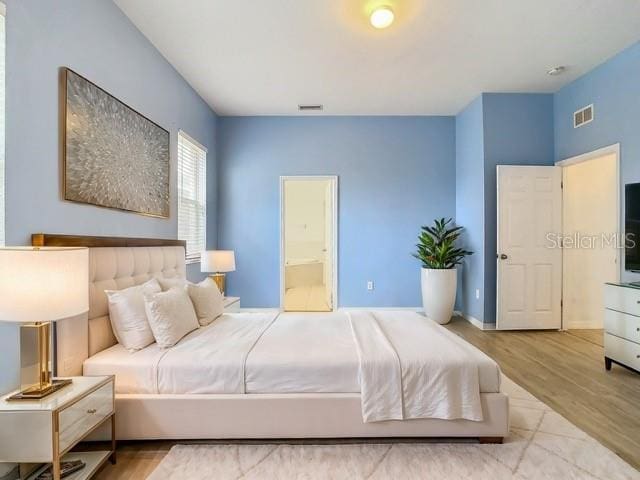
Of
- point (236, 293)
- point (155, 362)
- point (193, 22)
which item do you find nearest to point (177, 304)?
point (155, 362)

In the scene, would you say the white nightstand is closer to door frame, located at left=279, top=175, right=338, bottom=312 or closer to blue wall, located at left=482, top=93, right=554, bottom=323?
door frame, located at left=279, top=175, right=338, bottom=312

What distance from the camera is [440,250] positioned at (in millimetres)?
4426

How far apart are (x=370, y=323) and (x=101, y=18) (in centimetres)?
288

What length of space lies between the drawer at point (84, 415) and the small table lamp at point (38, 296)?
0.47ft

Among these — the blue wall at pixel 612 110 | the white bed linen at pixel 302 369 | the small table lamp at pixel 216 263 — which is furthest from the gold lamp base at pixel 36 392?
the blue wall at pixel 612 110

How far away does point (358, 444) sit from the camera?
189 centimetres

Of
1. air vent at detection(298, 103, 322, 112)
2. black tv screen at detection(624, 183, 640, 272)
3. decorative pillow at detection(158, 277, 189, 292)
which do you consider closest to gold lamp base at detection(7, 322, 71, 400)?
decorative pillow at detection(158, 277, 189, 292)

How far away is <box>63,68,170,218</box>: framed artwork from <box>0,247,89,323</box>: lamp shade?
29.0 inches

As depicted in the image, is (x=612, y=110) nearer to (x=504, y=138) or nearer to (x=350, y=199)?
(x=504, y=138)

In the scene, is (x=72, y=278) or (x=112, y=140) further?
(x=112, y=140)

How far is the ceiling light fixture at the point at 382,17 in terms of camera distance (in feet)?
8.09

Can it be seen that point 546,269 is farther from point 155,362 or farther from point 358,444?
point 155,362

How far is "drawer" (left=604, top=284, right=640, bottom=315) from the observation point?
8.66 feet

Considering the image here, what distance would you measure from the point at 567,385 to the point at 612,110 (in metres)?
2.68
